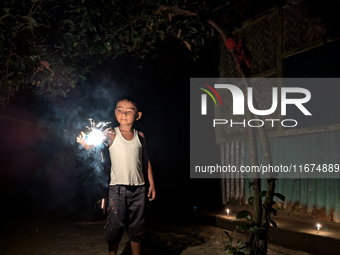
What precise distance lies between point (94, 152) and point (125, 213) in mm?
4972

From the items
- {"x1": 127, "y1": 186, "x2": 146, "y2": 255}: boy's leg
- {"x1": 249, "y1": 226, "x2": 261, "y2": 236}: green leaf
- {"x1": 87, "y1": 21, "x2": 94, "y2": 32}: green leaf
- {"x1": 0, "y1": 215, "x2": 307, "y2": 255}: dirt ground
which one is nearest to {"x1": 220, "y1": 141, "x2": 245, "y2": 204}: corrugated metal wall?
{"x1": 0, "y1": 215, "x2": 307, "y2": 255}: dirt ground

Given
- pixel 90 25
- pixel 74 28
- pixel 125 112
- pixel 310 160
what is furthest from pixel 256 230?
pixel 74 28

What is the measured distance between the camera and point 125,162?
167 inches

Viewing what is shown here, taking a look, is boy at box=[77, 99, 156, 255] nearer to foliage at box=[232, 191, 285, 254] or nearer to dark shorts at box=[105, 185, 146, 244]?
dark shorts at box=[105, 185, 146, 244]

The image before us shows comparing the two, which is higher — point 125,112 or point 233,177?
point 125,112

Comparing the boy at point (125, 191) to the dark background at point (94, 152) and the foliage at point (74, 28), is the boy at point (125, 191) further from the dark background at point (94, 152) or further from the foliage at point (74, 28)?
the dark background at point (94, 152)

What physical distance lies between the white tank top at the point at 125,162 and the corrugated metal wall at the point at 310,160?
160 inches

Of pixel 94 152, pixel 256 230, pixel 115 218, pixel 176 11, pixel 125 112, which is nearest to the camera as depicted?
pixel 256 230

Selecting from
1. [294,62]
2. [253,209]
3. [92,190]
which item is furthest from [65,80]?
[294,62]

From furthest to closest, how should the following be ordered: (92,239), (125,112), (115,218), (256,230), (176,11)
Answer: (92,239) → (125,112) → (176,11) → (115,218) → (256,230)

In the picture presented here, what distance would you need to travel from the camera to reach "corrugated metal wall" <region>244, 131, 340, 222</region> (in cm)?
610

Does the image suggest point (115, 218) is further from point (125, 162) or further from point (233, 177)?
point (233, 177)

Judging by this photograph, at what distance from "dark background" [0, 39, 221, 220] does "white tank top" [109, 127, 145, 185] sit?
4.58 m

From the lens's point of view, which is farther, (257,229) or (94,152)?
(94,152)
